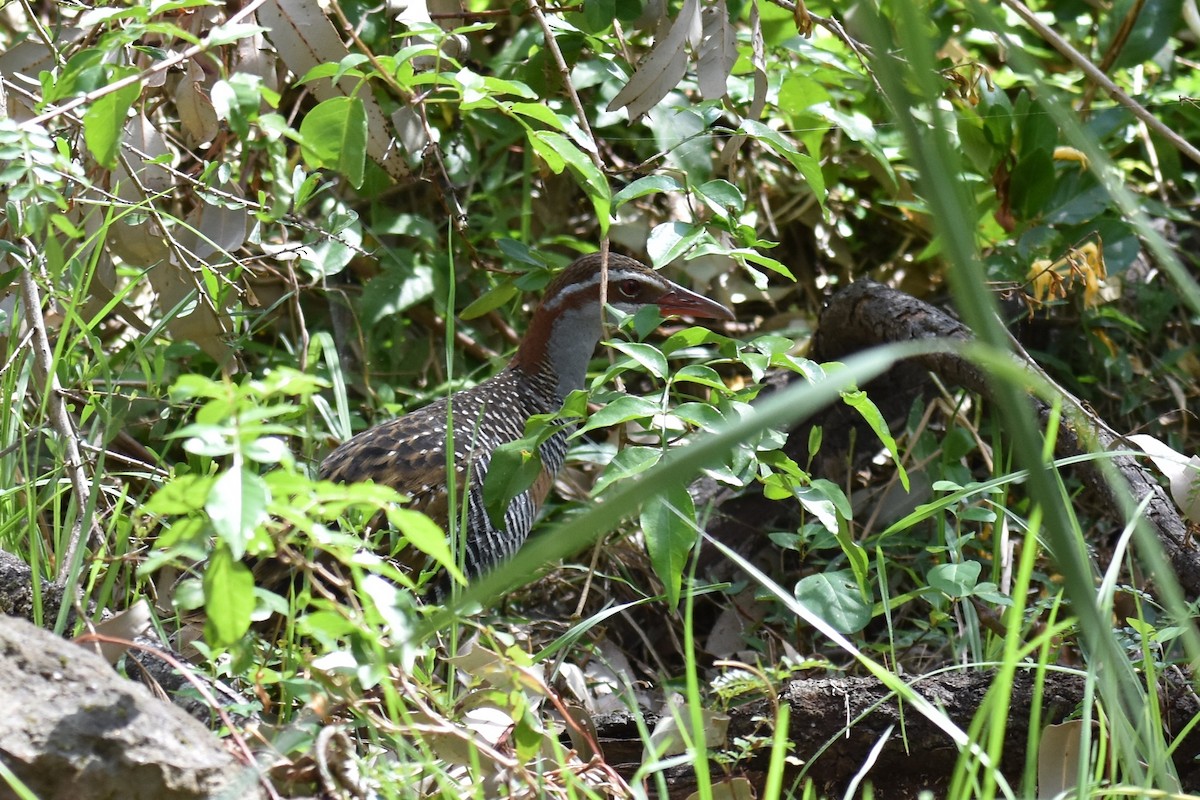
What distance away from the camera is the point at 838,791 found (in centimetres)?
213

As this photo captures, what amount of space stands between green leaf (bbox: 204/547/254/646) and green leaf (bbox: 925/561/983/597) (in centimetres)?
141

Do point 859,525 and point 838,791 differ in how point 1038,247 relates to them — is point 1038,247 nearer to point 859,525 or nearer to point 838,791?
point 859,525

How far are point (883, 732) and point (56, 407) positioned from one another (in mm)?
1566

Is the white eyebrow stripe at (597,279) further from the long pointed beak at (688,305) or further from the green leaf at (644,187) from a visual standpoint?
the green leaf at (644,187)

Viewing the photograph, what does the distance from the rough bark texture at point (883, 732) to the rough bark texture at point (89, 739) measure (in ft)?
2.97

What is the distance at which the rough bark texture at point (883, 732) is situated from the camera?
207 centimetres

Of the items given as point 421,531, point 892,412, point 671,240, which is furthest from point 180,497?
point 892,412

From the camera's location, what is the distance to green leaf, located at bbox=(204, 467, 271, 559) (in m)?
1.19

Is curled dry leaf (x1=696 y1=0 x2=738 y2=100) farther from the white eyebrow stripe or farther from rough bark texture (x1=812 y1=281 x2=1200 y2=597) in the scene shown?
rough bark texture (x1=812 y1=281 x2=1200 y2=597)

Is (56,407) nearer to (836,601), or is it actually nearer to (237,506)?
(237,506)

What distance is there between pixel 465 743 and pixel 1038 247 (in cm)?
241

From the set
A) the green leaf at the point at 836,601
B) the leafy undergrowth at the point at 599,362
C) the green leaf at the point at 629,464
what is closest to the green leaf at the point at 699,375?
the leafy undergrowth at the point at 599,362

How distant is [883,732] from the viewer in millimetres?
2064

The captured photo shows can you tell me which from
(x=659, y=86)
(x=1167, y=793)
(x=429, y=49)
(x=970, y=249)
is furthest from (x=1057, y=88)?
(x=970, y=249)
